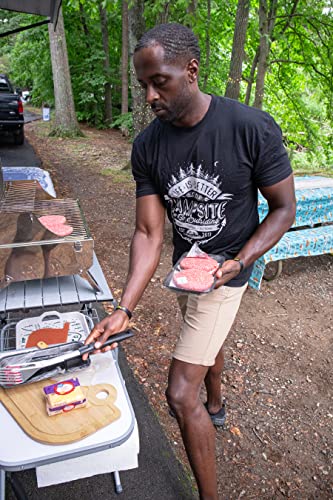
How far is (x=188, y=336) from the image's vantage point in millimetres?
1906

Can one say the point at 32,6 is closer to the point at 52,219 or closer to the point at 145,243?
the point at 52,219

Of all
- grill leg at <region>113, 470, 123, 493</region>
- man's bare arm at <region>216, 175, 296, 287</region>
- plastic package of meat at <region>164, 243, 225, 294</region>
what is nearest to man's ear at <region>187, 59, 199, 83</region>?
man's bare arm at <region>216, 175, 296, 287</region>

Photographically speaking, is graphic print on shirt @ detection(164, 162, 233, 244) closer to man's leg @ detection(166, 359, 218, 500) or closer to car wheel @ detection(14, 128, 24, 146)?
man's leg @ detection(166, 359, 218, 500)

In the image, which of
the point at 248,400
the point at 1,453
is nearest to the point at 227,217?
the point at 1,453

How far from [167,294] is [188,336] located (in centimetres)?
218

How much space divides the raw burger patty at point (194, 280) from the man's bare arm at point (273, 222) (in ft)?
0.51

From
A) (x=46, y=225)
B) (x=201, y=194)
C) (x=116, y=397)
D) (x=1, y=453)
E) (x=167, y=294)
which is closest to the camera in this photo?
(x=1, y=453)

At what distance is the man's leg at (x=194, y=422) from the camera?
5.76ft

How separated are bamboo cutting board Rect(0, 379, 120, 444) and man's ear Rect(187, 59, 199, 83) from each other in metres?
1.33

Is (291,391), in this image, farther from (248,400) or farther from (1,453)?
(1,453)

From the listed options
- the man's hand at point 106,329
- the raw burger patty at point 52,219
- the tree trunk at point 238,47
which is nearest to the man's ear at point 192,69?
the man's hand at point 106,329

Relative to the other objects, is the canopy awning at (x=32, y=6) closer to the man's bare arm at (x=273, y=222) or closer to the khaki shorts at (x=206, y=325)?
the man's bare arm at (x=273, y=222)

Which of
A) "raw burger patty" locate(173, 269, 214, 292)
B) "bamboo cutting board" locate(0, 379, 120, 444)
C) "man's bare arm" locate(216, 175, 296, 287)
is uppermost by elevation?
"man's bare arm" locate(216, 175, 296, 287)

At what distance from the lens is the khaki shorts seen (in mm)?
1861
